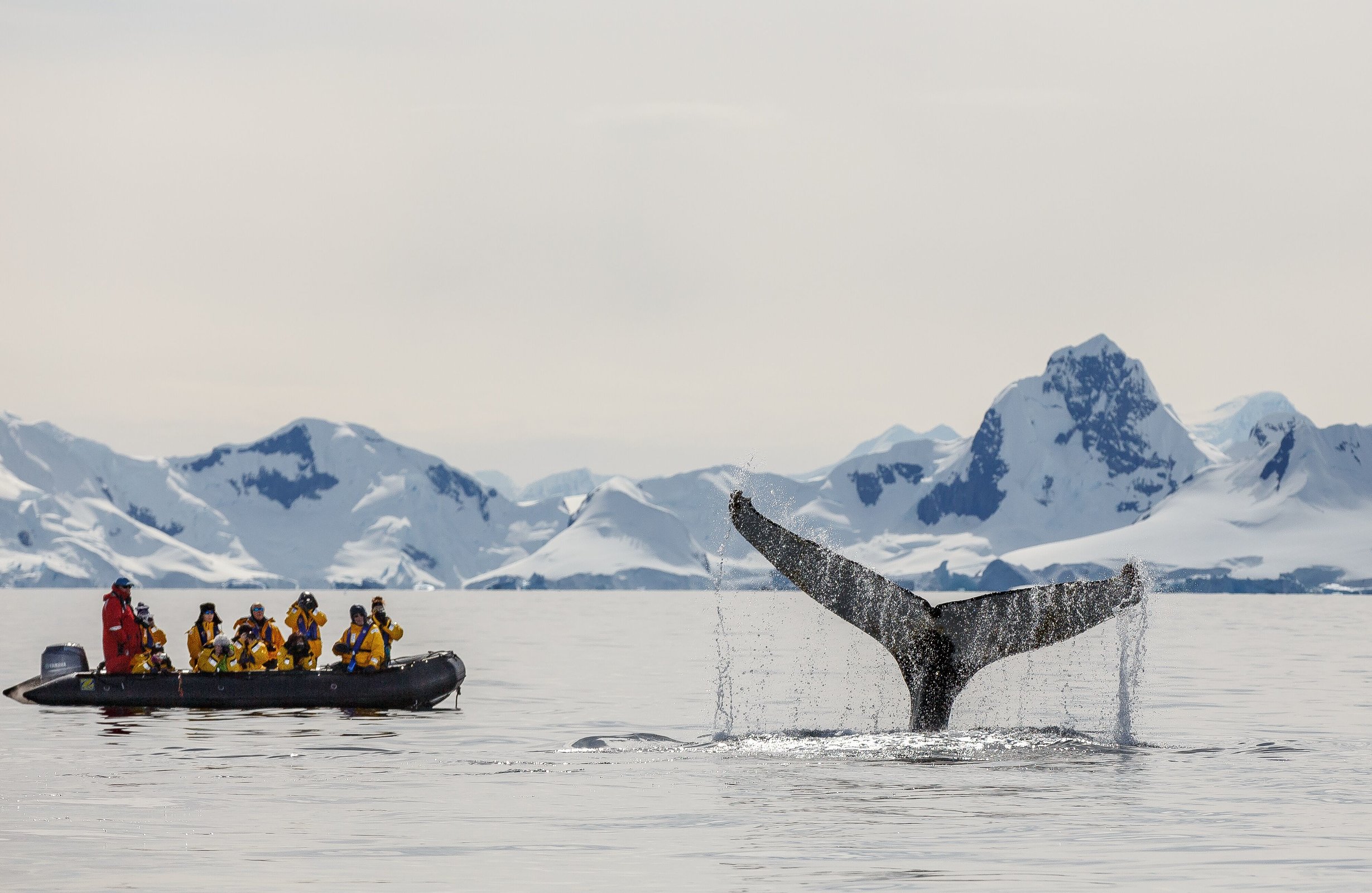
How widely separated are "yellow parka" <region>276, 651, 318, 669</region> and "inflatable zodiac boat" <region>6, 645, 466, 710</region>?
92 cm

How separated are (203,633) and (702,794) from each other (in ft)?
53.4

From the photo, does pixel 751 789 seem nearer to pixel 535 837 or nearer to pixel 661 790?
pixel 661 790

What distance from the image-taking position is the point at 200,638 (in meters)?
32.4

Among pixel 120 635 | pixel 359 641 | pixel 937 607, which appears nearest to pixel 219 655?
pixel 120 635

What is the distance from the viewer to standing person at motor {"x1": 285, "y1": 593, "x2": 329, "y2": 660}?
3123 cm

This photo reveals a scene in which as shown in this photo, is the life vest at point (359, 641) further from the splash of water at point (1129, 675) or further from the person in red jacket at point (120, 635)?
the splash of water at point (1129, 675)

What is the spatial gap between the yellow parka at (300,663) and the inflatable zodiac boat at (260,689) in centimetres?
92

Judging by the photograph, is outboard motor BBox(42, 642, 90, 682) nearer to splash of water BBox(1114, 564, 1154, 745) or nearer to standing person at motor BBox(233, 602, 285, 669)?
standing person at motor BBox(233, 602, 285, 669)

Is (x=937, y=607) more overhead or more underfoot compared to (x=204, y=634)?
more overhead

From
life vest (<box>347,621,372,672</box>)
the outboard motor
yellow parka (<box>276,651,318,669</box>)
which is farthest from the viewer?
the outboard motor

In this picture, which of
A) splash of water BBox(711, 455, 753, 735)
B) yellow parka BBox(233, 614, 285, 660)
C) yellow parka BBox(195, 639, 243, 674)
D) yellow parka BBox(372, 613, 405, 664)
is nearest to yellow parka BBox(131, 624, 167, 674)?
yellow parka BBox(195, 639, 243, 674)

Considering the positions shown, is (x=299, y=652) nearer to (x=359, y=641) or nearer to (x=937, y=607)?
(x=359, y=641)

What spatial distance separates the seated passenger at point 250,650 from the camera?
31641mm

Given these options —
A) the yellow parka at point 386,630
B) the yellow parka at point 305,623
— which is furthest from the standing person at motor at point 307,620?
the yellow parka at point 386,630
